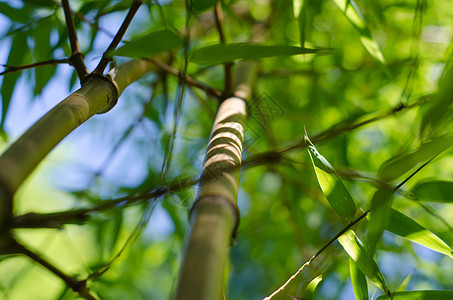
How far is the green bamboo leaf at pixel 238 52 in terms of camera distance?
1.27 feet

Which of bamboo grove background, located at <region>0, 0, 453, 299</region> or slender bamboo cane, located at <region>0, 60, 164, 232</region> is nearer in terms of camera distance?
slender bamboo cane, located at <region>0, 60, 164, 232</region>

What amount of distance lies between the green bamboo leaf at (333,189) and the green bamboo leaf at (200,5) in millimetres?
194

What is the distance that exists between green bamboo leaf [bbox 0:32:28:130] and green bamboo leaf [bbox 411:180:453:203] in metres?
0.63

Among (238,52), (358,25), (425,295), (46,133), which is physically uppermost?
(358,25)

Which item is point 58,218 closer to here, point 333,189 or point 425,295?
point 333,189

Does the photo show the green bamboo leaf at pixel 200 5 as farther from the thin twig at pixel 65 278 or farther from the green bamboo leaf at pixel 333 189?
the thin twig at pixel 65 278

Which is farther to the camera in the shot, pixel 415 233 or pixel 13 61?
pixel 13 61

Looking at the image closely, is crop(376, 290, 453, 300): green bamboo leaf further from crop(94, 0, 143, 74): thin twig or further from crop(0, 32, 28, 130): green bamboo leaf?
crop(0, 32, 28, 130): green bamboo leaf

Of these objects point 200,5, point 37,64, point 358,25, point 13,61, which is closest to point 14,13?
point 13,61

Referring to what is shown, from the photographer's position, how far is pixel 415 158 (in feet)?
1.19

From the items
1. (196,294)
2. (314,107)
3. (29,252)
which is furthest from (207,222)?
(314,107)

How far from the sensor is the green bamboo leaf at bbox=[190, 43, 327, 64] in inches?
15.3

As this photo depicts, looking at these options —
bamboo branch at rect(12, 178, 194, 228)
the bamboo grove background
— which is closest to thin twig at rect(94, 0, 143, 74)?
the bamboo grove background

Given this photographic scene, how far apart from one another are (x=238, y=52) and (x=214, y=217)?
0.60ft
